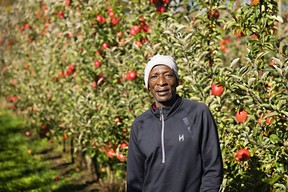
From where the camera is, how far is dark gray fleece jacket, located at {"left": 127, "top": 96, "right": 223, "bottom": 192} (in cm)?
256

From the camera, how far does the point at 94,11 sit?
6.00 metres

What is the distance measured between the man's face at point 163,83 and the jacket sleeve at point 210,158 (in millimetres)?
239

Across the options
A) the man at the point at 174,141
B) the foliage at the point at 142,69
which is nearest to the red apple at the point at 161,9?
the foliage at the point at 142,69

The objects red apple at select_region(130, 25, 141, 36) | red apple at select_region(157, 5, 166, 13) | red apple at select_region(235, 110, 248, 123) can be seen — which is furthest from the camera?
red apple at select_region(130, 25, 141, 36)

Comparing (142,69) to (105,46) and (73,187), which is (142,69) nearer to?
(105,46)

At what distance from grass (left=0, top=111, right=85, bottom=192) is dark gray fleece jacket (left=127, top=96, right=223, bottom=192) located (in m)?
4.13

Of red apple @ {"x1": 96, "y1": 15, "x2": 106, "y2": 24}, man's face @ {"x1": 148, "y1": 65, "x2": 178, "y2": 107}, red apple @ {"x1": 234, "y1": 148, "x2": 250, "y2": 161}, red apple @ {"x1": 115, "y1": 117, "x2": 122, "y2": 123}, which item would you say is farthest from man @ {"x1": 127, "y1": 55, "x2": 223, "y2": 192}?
red apple @ {"x1": 96, "y1": 15, "x2": 106, "y2": 24}

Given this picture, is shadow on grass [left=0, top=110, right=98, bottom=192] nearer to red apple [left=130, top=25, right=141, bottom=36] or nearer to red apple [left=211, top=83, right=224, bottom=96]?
red apple [left=130, top=25, right=141, bottom=36]

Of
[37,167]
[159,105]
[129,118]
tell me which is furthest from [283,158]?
[37,167]

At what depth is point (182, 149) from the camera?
8.42 feet

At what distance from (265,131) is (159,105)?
4.50 feet

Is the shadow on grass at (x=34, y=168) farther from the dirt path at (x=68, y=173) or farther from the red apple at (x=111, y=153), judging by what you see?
the red apple at (x=111, y=153)

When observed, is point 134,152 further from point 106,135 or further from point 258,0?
point 106,135

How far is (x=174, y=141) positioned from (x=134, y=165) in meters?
0.38
